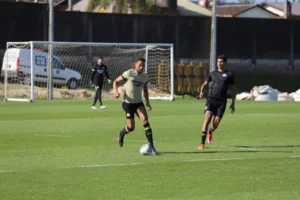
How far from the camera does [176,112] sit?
3209cm

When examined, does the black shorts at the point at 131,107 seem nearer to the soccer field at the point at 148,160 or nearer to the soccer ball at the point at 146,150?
the soccer field at the point at 148,160

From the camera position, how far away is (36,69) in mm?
45375

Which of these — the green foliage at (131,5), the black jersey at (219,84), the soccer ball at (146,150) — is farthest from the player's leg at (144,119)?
the green foliage at (131,5)

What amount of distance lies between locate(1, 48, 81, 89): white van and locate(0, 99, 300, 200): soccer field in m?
13.4

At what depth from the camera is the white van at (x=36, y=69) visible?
41938 millimetres

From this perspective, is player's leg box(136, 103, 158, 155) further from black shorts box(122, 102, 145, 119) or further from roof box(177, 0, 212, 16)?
roof box(177, 0, 212, 16)

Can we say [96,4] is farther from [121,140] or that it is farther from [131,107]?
[131,107]

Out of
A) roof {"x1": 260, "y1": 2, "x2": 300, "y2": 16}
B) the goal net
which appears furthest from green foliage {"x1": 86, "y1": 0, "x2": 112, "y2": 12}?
roof {"x1": 260, "y1": 2, "x2": 300, "y2": 16}

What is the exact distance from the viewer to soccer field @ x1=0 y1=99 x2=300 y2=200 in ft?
40.6

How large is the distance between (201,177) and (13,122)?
1344 cm

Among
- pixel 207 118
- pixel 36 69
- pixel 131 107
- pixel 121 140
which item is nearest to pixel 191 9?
pixel 36 69

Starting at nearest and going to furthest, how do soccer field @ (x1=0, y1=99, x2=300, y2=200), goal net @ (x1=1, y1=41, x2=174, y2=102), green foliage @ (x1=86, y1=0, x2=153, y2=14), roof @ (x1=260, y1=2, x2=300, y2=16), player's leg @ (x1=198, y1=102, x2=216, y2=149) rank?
soccer field @ (x1=0, y1=99, x2=300, y2=200) < player's leg @ (x1=198, y1=102, x2=216, y2=149) < goal net @ (x1=1, y1=41, x2=174, y2=102) < green foliage @ (x1=86, y1=0, x2=153, y2=14) < roof @ (x1=260, y1=2, x2=300, y2=16)

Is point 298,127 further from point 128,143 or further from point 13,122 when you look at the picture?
point 13,122

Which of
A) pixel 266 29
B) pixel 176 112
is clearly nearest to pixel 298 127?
pixel 176 112
